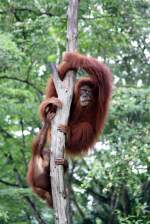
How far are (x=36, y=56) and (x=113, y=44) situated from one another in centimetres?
127

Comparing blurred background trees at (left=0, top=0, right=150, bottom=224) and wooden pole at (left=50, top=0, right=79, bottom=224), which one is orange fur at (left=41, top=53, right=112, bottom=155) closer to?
wooden pole at (left=50, top=0, right=79, bottom=224)

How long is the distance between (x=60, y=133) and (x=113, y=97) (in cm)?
324

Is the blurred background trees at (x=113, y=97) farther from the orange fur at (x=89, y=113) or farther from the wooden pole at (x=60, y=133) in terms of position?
the wooden pole at (x=60, y=133)

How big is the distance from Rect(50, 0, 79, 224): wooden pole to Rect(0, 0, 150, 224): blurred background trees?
173cm

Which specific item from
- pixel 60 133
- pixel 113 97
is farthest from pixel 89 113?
pixel 113 97

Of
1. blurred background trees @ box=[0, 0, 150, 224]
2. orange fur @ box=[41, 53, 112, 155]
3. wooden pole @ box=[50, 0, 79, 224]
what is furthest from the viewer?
blurred background trees @ box=[0, 0, 150, 224]

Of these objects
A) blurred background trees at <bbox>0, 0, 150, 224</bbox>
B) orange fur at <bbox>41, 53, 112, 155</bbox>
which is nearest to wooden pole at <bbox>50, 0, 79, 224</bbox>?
orange fur at <bbox>41, 53, 112, 155</bbox>

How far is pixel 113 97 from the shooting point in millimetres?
6844

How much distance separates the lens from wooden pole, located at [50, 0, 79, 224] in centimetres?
353

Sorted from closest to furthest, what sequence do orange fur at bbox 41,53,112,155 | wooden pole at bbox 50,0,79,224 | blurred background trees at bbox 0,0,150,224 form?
1. wooden pole at bbox 50,0,79,224
2. orange fur at bbox 41,53,112,155
3. blurred background trees at bbox 0,0,150,224

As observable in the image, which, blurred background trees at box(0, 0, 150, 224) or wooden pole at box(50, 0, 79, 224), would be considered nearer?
wooden pole at box(50, 0, 79, 224)

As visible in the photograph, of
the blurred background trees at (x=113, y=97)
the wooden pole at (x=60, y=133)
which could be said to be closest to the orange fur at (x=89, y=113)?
the wooden pole at (x=60, y=133)

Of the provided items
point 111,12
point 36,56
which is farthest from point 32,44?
point 111,12

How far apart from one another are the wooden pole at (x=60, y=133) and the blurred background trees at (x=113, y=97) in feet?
5.68
